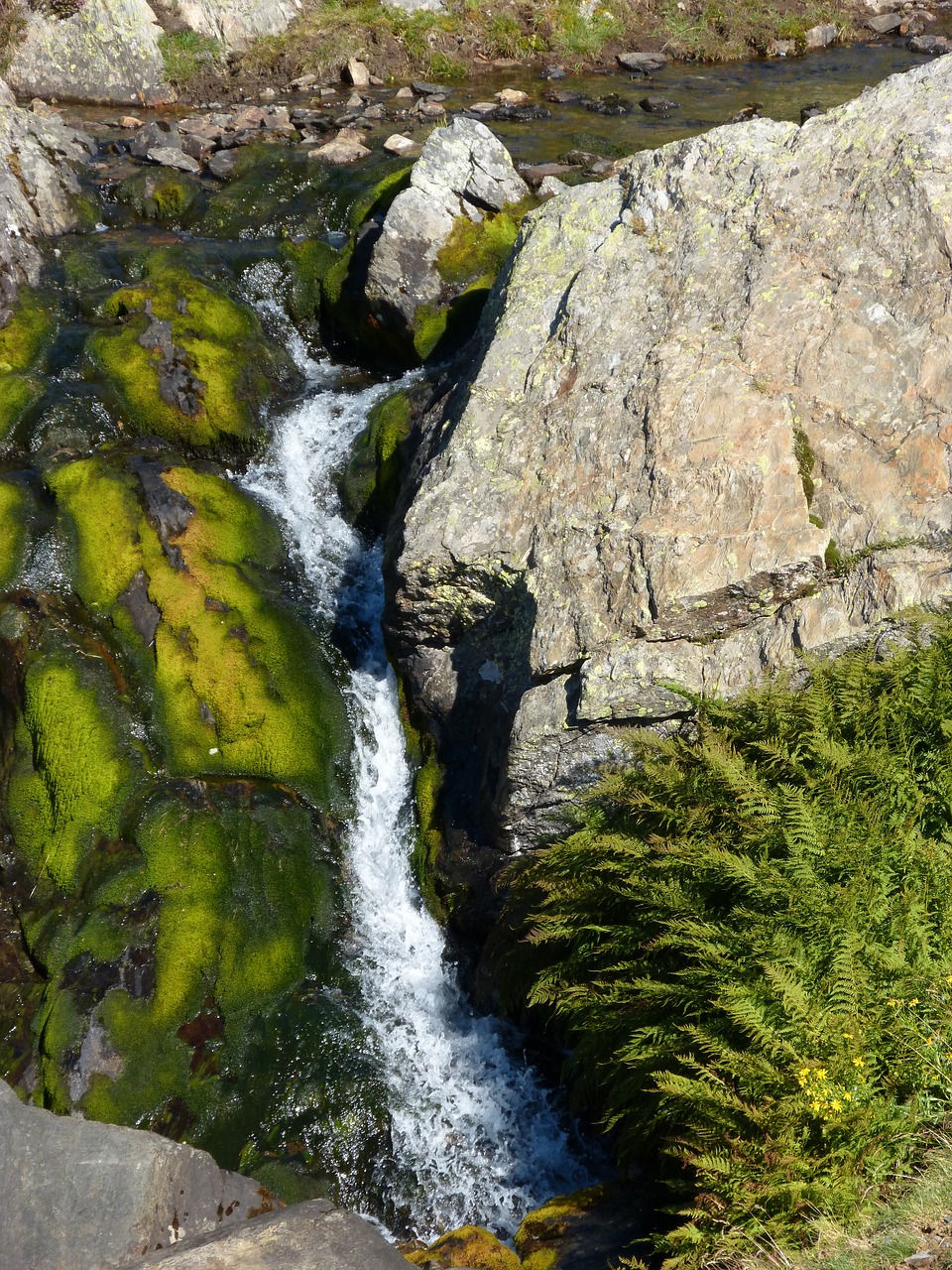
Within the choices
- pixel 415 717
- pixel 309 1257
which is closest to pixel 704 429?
pixel 415 717

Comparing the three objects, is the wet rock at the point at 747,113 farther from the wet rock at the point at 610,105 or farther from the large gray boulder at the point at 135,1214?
the large gray boulder at the point at 135,1214

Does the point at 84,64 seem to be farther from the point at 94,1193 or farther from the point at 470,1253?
the point at 470,1253

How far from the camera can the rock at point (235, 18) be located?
84.2ft

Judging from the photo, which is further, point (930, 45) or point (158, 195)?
point (930, 45)

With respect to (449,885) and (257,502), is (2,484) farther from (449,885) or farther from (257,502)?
(449,885)

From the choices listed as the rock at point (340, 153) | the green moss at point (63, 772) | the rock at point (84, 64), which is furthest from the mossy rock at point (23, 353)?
the rock at point (84, 64)

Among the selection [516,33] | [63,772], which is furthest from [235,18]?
[63,772]

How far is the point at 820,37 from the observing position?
2572cm

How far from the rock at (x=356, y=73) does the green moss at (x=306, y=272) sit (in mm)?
12036

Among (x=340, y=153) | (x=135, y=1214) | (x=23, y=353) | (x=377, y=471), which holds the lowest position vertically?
(x=135, y=1214)

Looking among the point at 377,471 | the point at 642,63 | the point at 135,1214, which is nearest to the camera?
the point at 135,1214

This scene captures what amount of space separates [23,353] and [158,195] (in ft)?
19.3

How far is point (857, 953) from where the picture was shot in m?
4.99

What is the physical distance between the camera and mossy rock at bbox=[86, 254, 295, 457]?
41.3ft
